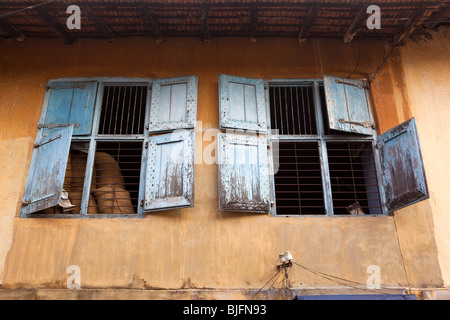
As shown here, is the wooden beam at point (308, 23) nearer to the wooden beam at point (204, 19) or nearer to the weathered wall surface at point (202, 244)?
the wooden beam at point (204, 19)

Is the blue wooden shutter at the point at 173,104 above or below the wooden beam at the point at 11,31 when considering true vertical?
below

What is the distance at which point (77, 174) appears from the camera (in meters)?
5.66

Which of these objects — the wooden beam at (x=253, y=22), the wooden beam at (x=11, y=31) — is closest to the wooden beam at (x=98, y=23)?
the wooden beam at (x=11, y=31)

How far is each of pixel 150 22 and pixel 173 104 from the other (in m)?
1.22

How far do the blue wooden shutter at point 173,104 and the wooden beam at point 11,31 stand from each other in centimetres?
222

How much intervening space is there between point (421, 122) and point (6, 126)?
5876mm

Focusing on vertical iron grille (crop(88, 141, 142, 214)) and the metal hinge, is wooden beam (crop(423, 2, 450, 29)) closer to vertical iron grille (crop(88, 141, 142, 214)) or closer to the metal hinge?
vertical iron grille (crop(88, 141, 142, 214))

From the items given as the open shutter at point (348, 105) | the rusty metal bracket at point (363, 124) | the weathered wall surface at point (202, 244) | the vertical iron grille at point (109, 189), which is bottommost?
the weathered wall surface at point (202, 244)

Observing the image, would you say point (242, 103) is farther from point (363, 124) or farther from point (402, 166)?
point (402, 166)

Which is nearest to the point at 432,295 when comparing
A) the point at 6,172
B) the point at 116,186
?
the point at 116,186

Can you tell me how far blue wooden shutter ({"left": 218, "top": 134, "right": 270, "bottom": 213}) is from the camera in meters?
5.11

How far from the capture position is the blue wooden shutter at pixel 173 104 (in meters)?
5.57

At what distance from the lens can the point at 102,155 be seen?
583cm

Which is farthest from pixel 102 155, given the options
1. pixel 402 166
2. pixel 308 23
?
pixel 402 166
